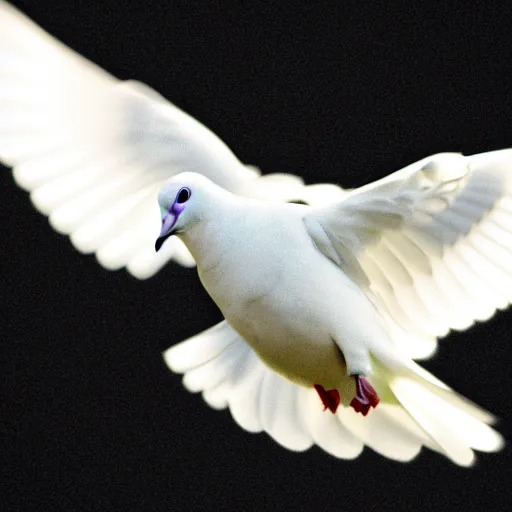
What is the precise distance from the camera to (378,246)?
2.56 m

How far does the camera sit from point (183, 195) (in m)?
2.43

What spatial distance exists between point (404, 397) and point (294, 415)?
34 cm

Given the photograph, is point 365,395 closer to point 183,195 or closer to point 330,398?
point 330,398

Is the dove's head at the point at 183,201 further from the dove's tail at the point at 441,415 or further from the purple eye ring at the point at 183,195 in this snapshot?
the dove's tail at the point at 441,415

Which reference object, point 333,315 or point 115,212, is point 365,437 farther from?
point 115,212

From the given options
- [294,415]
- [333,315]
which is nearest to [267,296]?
[333,315]

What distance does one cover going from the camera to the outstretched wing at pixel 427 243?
238 centimetres

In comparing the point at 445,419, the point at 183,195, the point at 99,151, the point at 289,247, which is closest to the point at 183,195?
the point at 183,195

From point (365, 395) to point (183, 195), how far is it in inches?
20.6

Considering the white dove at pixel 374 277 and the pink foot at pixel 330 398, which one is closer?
the white dove at pixel 374 277

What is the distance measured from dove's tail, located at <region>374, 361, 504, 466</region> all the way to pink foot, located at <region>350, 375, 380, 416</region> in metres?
0.05

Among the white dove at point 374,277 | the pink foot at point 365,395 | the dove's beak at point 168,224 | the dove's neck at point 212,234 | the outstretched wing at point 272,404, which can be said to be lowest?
the outstretched wing at point 272,404

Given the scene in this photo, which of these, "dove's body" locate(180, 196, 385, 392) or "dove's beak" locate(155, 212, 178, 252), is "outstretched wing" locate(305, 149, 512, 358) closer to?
"dove's body" locate(180, 196, 385, 392)

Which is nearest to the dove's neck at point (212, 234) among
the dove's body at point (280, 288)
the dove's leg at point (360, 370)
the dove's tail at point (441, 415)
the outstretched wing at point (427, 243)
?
the dove's body at point (280, 288)
